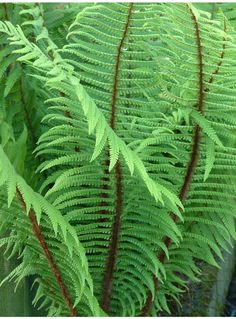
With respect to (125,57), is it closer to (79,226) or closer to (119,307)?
(79,226)

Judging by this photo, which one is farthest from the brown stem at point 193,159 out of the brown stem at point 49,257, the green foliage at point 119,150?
the brown stem at point 49,257

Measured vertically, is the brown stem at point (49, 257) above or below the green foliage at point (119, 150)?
below

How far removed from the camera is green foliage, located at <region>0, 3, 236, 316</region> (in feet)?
3.04

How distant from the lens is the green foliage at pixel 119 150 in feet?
3.04

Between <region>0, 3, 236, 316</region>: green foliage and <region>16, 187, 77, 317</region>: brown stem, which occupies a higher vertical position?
<region>0, 3, 236, 316</region>: green foliage

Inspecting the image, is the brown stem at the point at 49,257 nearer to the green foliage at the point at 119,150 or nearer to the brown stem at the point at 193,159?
the green foliage at the point at 119,150

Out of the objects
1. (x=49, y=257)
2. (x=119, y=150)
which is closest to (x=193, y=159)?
(x=119, y=150)

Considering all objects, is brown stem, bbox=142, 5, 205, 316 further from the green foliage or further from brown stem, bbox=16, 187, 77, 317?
brown stem, bbox=16, 187, 77, 317

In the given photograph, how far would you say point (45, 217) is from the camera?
1.00 metres

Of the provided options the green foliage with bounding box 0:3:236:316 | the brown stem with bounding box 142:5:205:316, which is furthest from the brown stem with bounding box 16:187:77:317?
the brown stem with bounding box 142:5:205:316

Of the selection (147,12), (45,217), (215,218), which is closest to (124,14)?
(147,12)

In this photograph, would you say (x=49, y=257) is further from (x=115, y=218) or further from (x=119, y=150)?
(x=119, y=150)

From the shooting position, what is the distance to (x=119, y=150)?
970mm

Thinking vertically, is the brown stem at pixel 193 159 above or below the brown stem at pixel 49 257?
above
